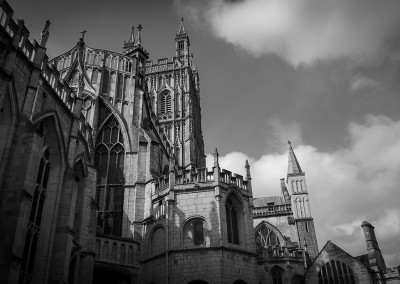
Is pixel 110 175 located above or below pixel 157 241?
above

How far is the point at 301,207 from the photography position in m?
41.0

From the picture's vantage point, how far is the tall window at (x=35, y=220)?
16.2 m

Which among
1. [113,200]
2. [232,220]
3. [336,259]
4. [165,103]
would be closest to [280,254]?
[336,259]

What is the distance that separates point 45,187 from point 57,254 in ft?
10.1

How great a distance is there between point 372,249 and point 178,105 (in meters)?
36.3

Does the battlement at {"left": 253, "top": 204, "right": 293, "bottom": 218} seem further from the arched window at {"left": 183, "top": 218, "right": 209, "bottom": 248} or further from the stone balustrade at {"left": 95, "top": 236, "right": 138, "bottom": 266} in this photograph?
the stone balustrade at {"left": 95, "top": 236, "right": 138, "bottom": 266}

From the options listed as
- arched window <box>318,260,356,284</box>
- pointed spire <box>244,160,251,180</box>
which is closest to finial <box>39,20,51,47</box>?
pointed spire <box>244,160,251,180</box>

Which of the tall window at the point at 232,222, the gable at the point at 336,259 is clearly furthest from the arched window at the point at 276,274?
the tall window at the point at 232,222

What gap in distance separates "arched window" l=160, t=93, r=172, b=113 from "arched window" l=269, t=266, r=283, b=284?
119 ft

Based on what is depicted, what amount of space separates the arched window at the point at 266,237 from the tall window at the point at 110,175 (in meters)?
19.5

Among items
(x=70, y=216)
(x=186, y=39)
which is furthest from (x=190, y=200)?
(x=186, y=39)

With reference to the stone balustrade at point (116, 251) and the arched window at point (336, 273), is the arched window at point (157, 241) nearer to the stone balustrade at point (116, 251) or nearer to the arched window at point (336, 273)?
the stone balustrade at point (116, 251)

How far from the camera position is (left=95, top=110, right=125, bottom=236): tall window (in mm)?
27781

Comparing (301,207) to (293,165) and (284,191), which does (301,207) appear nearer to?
(293,165)
